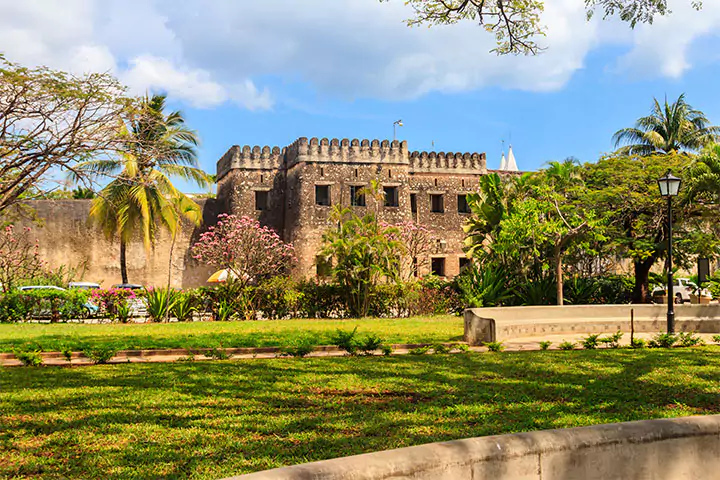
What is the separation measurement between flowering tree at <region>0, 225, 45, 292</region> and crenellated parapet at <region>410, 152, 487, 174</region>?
17.0m

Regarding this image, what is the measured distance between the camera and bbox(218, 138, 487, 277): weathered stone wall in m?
30.2

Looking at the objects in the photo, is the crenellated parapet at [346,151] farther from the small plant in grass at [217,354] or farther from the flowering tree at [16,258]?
the small plant in grass at [217,354]

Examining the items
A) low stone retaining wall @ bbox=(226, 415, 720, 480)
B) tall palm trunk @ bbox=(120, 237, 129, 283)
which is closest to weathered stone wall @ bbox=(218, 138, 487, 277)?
tall palm trunk @ bbox=(120, 237, 129, 283)

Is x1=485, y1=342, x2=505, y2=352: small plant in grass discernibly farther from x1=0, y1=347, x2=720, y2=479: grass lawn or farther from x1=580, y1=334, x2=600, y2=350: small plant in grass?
x1=580, y1=334, x2=600, y2=350: small plant in grass

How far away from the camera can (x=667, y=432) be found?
152 inches

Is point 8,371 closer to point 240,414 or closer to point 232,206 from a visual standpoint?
point 240,414

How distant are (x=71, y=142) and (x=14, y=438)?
200 inches

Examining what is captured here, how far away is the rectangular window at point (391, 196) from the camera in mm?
31328

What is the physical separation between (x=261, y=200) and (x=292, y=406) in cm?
2587

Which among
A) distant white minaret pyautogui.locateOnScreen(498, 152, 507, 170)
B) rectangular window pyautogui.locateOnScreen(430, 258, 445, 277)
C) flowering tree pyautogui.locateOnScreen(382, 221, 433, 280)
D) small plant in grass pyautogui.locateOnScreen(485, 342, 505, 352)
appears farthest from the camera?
distant white minaret pyautogui.locateOnScreen(498, 152, 507, 170)

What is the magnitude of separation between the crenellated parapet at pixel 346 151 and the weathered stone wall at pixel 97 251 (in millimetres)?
6052

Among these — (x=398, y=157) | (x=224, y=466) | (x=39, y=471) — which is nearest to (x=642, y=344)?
(x=224, y=466)

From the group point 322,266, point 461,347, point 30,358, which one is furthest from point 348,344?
point 322,266

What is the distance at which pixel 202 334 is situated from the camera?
1336 cm
